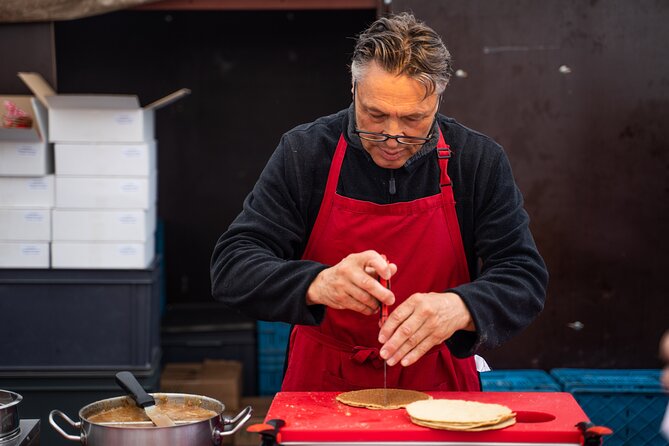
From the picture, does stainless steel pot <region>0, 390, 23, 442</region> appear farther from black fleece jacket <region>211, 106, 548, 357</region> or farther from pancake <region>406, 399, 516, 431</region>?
pancake <region>406, 399, 516, 431</region>

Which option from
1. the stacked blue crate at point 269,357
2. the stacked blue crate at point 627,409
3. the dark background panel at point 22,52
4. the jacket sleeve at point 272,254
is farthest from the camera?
the stacked blue crate at point 269,357

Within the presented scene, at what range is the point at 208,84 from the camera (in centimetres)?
624

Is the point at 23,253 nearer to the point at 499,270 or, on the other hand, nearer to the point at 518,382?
the point at 518,382

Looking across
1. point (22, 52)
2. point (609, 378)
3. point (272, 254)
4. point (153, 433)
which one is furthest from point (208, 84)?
point (153, 433)

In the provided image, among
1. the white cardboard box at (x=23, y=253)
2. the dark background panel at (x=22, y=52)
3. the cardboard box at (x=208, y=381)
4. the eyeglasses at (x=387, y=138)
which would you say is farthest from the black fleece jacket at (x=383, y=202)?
the cardboard box at (x=208, y=381)

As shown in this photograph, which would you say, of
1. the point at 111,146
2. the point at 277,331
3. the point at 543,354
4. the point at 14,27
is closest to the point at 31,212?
the point at 111,146

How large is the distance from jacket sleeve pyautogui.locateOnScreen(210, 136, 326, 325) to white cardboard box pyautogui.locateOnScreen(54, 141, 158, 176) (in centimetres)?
199

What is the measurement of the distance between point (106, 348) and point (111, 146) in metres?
0.98

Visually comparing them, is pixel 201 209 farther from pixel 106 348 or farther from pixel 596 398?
pixel 596 398

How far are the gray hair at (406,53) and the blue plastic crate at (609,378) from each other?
233 cm

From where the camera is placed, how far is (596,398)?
4082 mm

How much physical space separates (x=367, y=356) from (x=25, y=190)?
2546 millimetres

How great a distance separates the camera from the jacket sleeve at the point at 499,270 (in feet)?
6.98

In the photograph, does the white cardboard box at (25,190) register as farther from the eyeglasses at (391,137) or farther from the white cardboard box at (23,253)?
the eyeglasses at (391,137)
